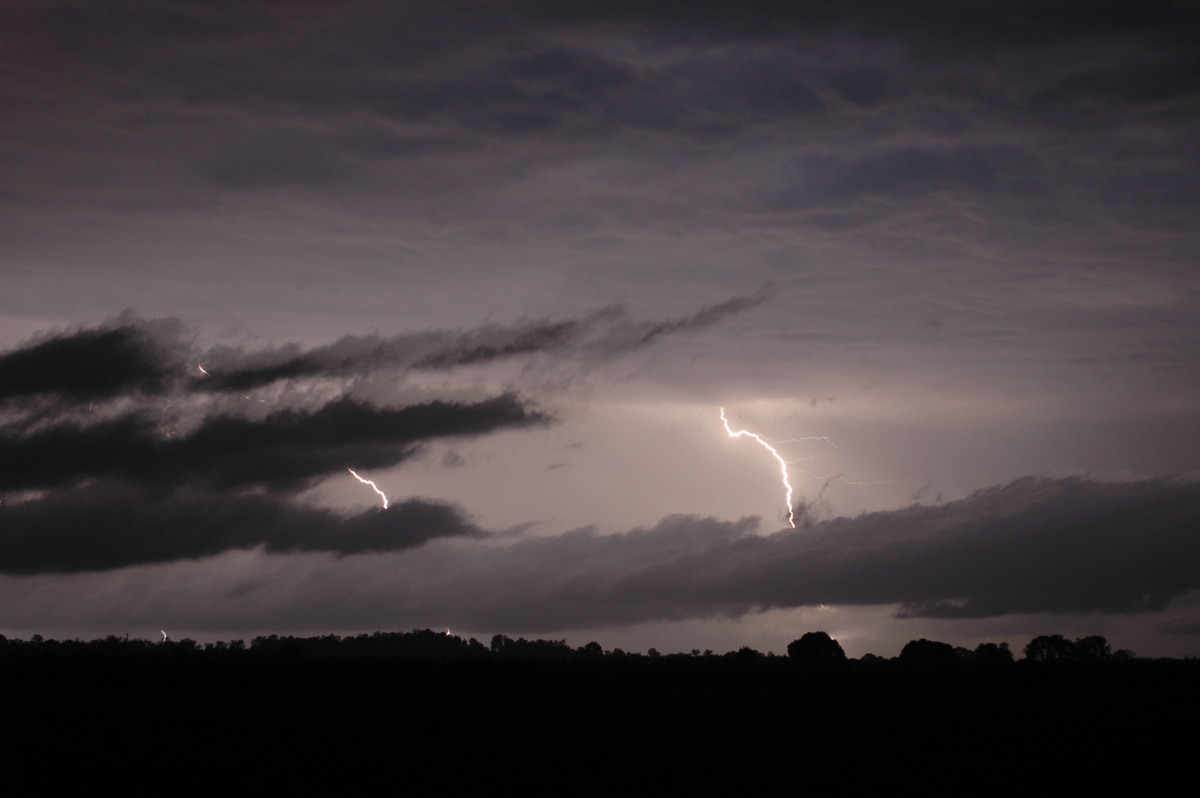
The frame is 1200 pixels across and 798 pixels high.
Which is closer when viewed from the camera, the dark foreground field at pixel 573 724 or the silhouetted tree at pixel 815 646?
the dark foreground field at pixel 573 724

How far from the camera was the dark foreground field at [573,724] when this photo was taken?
29359 mm

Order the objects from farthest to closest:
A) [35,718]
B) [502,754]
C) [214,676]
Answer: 1. [214,676]
2. [35,718]
3. [502,754]

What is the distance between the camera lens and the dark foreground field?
1156 inches

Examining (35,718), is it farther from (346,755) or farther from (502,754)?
(502,754)

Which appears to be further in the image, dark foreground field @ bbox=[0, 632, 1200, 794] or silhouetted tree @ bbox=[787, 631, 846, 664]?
silhouetted tree @ bbox=[787, 631, 846, 664]

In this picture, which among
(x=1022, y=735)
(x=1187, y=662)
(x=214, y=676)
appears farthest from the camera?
(x=1187, y=662)

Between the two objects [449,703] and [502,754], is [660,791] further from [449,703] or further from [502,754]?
[449,703]

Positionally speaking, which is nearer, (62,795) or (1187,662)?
(62,795)

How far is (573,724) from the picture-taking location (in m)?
39.9

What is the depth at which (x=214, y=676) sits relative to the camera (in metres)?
63.8

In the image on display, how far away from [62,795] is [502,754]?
11.6 m

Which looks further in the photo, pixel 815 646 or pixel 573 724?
pixel 815 646

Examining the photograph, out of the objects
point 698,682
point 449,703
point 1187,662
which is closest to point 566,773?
point 449,703

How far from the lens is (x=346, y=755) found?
3234 centimetres
